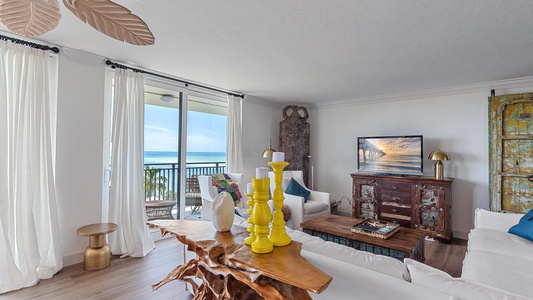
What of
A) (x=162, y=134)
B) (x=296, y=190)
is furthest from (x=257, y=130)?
(x=162, y=134)

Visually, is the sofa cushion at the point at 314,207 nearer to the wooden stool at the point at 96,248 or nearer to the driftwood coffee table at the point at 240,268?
the driftwood coffee table at the point at 240,268

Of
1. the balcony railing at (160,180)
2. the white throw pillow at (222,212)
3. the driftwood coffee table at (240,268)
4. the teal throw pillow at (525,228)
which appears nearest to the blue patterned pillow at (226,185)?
the balcony railing at (160,180)

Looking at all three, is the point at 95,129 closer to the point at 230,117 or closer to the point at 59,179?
the point at 59,179

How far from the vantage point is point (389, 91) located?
4.44 m

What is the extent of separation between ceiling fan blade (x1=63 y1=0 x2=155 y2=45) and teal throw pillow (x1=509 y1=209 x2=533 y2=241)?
3.32 metres

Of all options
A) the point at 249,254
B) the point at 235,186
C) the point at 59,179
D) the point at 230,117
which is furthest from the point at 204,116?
the point at 249,254

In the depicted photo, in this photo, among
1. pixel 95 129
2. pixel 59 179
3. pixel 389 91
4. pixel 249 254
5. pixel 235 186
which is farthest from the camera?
pixel 389 91

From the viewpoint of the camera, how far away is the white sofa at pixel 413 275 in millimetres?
1010

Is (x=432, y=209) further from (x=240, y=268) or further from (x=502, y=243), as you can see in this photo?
(x=240, y=268)

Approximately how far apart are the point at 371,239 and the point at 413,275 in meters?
1.45

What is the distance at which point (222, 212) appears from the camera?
5.30ft

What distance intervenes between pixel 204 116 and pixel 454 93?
13.8 feet

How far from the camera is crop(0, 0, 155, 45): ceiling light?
1.31 m

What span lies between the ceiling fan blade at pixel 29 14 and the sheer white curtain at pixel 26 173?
1.29m
